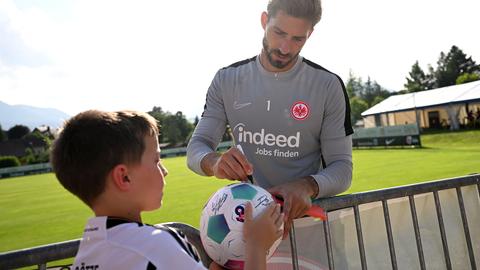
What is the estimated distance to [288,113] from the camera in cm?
276

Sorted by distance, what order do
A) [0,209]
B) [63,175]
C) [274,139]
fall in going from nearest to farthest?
1. [63,175]
2. [274,139]
3. [0,209]

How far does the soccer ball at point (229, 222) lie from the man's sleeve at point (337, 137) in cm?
68

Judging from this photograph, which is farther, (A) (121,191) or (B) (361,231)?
(B) (361,231)

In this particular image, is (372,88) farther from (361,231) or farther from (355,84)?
(361,231)


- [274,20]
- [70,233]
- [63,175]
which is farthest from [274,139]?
[70,233]

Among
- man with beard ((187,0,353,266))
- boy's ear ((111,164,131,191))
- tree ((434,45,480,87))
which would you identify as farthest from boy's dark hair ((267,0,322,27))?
tree ((434,45,480,87))

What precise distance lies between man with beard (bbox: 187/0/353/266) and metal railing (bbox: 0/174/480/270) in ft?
0.48

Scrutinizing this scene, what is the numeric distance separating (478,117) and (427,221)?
1614 inches

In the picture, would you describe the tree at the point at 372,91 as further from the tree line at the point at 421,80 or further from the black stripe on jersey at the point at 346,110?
the black stripe on jersey at the point at 346,110

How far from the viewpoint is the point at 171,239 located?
1.48m

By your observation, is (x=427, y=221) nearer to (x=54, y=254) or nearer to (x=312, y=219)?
(x=312, y=219)

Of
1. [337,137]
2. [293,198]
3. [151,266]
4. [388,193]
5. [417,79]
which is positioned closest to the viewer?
[151,266]

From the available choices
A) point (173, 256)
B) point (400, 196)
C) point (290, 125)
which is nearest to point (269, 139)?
point (290, 125)

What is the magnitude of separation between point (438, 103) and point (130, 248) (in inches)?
1723
